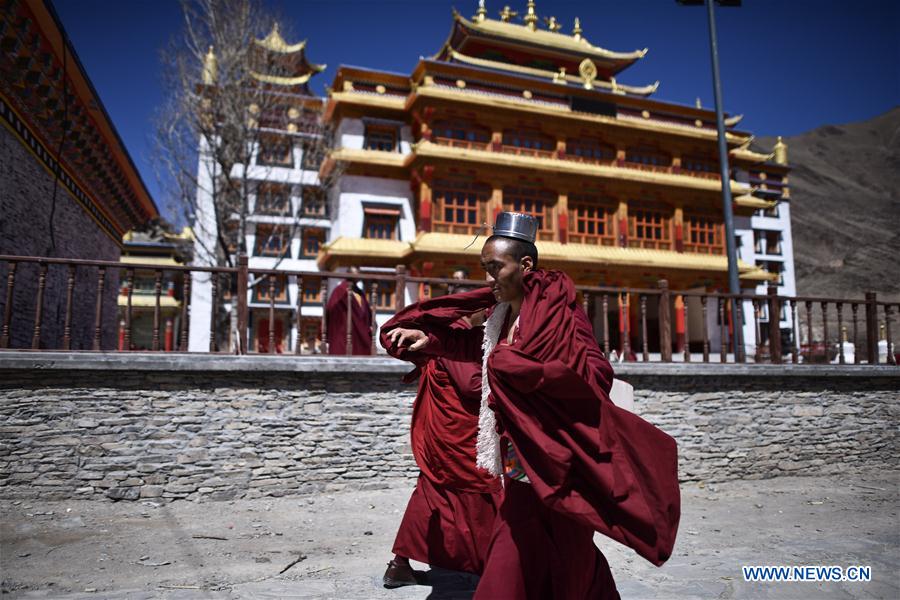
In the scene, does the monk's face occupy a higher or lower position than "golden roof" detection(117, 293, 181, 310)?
lower

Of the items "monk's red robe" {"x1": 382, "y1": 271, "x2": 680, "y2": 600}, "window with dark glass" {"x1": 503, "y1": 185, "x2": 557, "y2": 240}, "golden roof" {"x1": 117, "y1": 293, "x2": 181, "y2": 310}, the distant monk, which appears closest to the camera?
"monk's red robe" {"x1": 382, "y1": 271, "x2": 680, "y2": 600}

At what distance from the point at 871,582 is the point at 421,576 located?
10.1 feet

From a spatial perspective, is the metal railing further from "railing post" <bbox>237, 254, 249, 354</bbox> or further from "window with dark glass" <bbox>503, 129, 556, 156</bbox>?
"window with dark glass" <bbox>503, 129, 556, 156</bbox>

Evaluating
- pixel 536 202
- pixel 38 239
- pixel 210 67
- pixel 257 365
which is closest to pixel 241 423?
pixel 257 365

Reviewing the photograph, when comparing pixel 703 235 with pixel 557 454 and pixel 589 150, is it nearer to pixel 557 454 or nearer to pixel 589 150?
pixel 589 150

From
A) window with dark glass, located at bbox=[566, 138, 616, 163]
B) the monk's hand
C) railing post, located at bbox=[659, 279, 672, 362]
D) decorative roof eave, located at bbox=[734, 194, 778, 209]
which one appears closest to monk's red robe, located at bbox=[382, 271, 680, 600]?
the monk's hand

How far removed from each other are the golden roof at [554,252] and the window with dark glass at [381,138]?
3.84 m

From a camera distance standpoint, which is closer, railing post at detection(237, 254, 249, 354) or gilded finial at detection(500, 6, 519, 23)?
railing post at detection(237, 254, 249, 354)

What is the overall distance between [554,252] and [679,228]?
20.9 feet

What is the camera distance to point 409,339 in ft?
A: 8.66

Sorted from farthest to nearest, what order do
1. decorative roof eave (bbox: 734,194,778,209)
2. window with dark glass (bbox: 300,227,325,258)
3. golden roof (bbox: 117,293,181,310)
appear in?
golden roof (bbox: 117,293,181,310), decorative roof eave (bbox: 734,194,778,209), window with dark glass (bbox: 300,227,325,258)

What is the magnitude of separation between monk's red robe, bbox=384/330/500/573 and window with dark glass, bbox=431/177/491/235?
53.0ft

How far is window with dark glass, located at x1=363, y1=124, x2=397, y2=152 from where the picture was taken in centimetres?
2092

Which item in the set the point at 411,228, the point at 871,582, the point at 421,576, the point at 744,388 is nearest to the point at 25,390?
the point at 421,576
